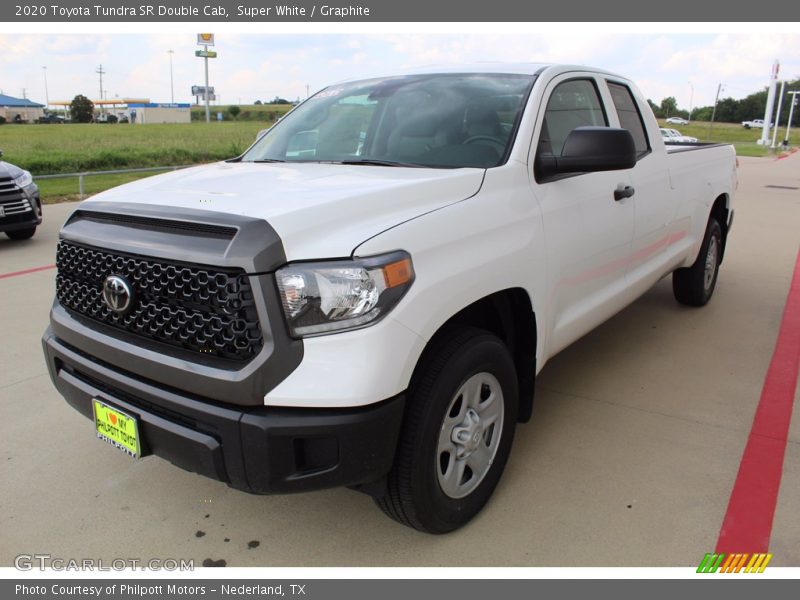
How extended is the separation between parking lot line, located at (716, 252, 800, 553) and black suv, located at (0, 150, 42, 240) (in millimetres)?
8268

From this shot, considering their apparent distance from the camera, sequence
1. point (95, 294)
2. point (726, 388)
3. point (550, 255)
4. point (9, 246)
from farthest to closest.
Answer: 1. point (9, 246)
2. point (726, 388)
3. point (550, 255)
4. point (95, 294)

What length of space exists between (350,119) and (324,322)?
1.89 meters

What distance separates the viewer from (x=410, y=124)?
3.33 metres

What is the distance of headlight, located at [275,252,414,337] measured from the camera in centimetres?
205

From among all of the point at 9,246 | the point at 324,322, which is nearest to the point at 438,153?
the point at 324,322

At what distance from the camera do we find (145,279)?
7.52 ft

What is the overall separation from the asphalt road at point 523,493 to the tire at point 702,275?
3.73 ft

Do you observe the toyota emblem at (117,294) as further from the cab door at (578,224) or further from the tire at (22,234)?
the tire at (22,234)

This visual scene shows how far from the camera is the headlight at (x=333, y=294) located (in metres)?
2.05

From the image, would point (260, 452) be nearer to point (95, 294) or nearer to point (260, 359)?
point (260, 359)

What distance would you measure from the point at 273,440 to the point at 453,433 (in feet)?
2.48

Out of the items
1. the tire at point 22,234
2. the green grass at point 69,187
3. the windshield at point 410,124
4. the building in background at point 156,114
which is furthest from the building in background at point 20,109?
the windshield at point 410,124

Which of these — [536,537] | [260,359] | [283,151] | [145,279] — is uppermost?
[283,151]

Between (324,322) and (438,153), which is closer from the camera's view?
(324,322)
